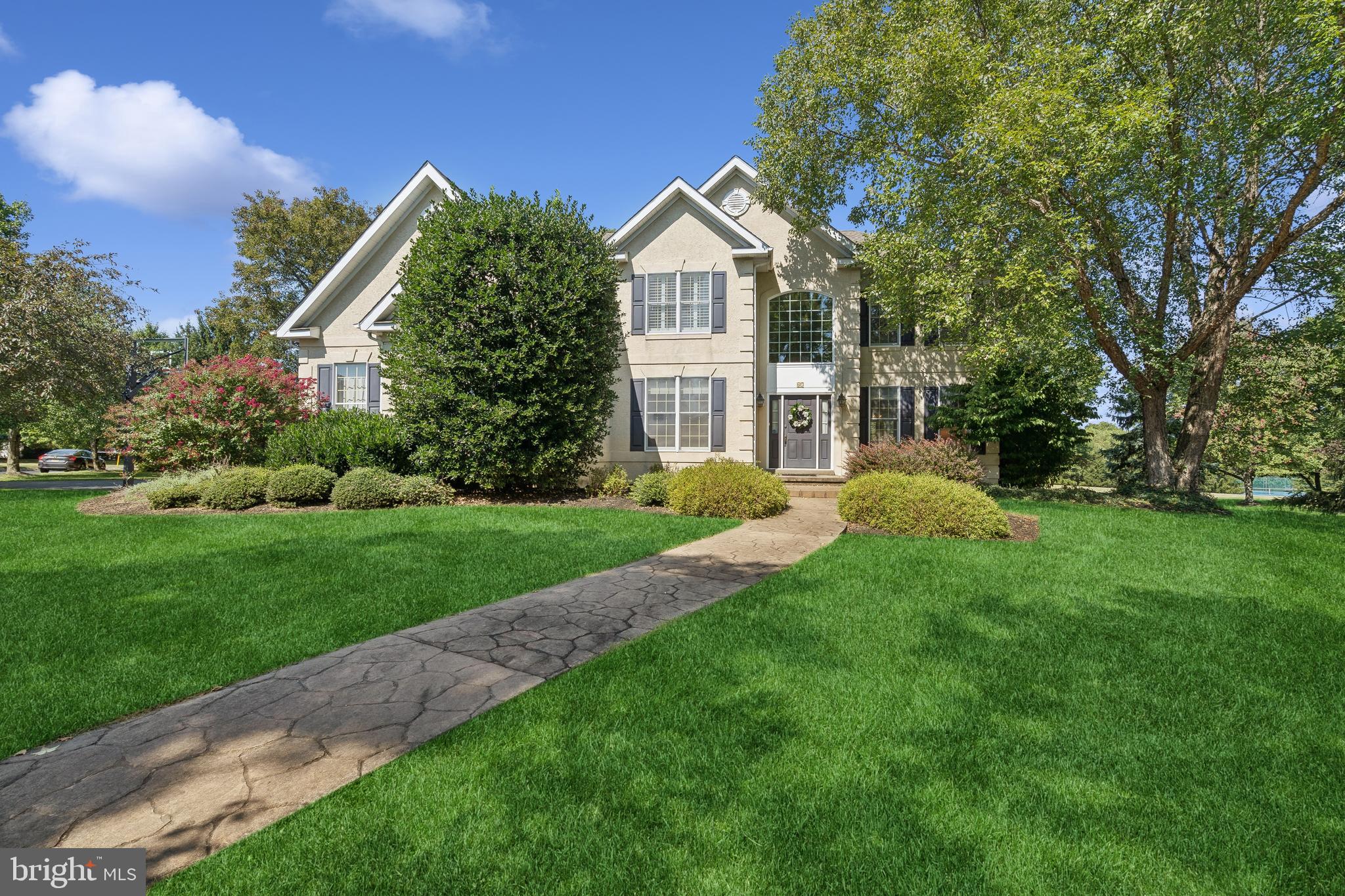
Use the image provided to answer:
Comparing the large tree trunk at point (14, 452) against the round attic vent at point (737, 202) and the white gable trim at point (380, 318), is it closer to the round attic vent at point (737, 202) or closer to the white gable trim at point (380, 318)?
the white gable trim at point (380, 318)

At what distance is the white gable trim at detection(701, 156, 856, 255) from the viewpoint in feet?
56.1

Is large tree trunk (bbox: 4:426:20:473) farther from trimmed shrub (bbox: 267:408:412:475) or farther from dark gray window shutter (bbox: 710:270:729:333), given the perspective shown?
dark gray window shutter (bbox: 710:270:729:333)

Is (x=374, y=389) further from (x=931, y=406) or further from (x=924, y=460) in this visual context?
(x=931, y=406)

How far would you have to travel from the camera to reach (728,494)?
10.9 m

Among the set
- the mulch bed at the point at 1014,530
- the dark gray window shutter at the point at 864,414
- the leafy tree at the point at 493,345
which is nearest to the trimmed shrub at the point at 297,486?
the leafy tree at the point at 493,345

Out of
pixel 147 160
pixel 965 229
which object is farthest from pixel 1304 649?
pixel 147 160

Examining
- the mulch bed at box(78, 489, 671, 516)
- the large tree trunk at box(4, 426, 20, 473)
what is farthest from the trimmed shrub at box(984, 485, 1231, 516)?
the large tree trunk at box(4, 426, 20, 473)

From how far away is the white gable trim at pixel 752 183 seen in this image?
56.1 ft

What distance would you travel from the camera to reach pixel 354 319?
690 inches

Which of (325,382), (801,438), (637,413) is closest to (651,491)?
(637,413)

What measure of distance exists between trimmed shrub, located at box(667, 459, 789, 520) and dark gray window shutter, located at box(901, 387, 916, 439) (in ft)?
26.6

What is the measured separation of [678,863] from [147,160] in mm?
23053

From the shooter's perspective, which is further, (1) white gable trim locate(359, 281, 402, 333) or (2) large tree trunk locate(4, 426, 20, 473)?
(2) large tree trunk locate(4, 426, 20, 473)

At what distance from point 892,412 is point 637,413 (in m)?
8.05
